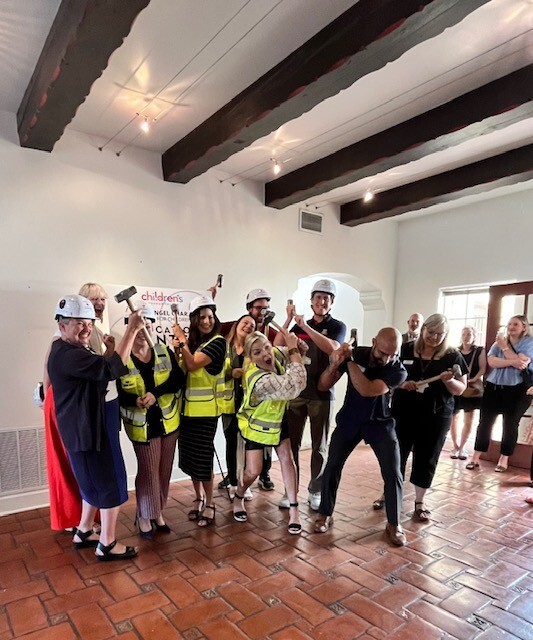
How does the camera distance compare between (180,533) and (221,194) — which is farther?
(221,194)

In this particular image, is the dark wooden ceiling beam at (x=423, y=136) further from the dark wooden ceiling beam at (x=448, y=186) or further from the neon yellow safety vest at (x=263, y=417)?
the neon yellow safety vest at (x=263, y=417)

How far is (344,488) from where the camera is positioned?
12.0 feet

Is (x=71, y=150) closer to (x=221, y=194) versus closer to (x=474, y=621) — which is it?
(x=221, y=194)

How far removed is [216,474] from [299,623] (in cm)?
218

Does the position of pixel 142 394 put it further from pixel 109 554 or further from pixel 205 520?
pixel 205 520

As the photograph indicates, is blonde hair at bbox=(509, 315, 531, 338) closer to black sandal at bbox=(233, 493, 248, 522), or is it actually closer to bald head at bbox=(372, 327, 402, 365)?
bald head at bbox=(372, 327, 402, 365)

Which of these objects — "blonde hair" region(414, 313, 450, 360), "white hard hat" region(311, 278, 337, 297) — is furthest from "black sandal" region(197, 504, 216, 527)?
"blonde hair" region(414, 313, 450, 360)

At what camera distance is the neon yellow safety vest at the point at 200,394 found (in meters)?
2.75

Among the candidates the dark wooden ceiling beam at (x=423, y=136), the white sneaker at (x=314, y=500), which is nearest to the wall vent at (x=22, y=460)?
the white sneaker at (x=314, y=500)

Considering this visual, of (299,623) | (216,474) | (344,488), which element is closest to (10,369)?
(216,474)

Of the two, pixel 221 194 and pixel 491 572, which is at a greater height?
pixel 221 194

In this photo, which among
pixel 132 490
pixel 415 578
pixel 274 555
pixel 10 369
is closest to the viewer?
pixel 415 578

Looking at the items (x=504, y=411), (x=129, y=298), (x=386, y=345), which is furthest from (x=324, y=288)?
(x=504, y=411)

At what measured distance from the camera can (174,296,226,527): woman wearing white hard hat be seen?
2.72m
